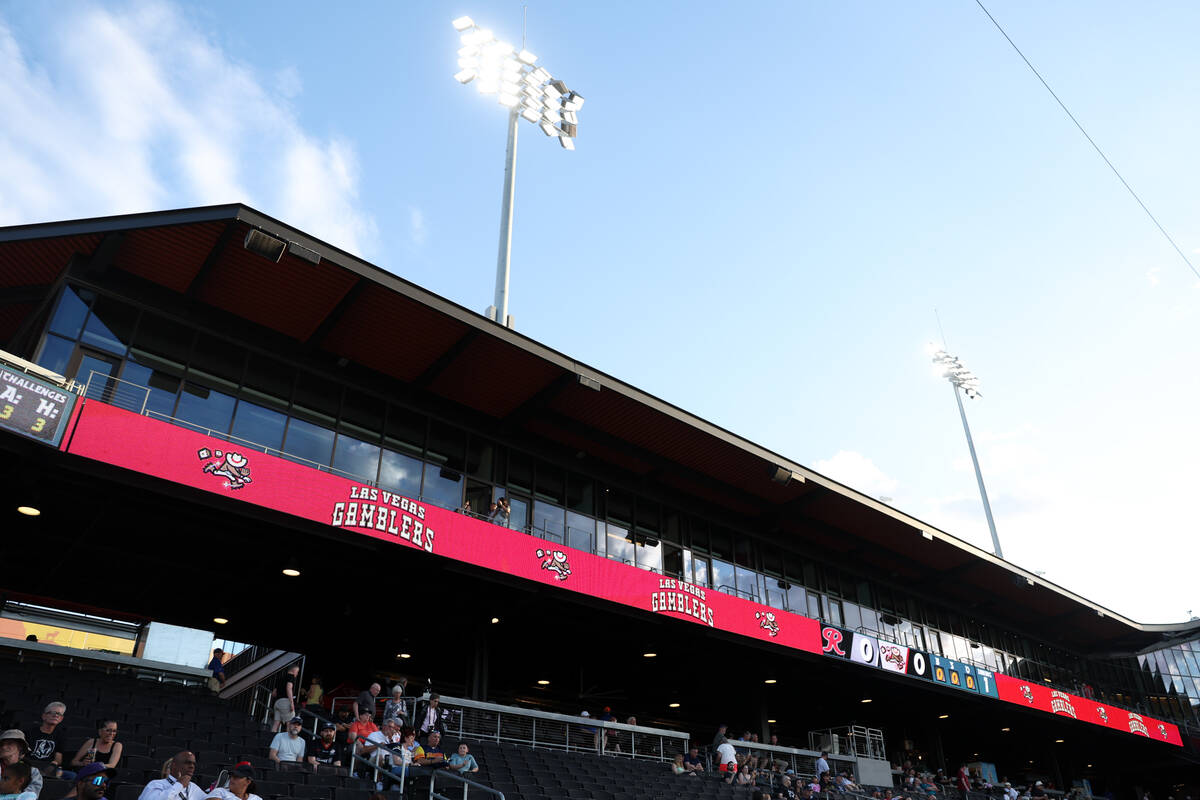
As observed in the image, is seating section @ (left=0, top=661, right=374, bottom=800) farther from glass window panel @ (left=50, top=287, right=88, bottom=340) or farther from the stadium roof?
the stadium roof

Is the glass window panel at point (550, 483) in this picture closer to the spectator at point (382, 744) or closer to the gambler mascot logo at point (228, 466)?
the gambler mascot logo at point (228, 466)

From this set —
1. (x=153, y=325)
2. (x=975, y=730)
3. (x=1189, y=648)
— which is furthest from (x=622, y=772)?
(x=1189, y=648)

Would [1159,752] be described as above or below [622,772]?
above

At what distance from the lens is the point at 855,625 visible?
27.7 metres

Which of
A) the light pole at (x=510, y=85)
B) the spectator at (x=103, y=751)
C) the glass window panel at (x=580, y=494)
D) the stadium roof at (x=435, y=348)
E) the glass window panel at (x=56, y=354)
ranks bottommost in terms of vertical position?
the spectator at (x=103, y=751)

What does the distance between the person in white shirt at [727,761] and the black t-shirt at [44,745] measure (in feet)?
43.5

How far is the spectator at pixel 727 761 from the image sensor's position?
18667 millimetres

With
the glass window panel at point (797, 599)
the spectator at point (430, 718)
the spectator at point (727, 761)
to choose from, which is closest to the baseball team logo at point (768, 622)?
the spectator at point (727, 761)

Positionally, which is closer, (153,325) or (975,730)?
(153,325)

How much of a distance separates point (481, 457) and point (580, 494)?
290 cm

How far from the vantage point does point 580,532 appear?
20719mm

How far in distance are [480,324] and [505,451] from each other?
157 inches

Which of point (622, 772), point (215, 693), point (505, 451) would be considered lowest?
point (622, 772)

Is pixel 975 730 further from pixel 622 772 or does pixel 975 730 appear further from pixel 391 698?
pixel 391 698
